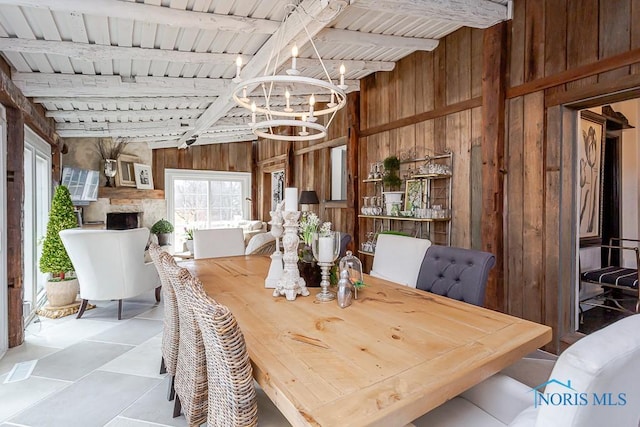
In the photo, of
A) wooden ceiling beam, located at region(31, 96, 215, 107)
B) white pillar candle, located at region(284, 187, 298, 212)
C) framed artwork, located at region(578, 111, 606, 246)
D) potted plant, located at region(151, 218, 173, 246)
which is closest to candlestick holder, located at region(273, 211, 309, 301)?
white pillar candle, located at region(284, 187, 298, 212)

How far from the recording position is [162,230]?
23.5 feet

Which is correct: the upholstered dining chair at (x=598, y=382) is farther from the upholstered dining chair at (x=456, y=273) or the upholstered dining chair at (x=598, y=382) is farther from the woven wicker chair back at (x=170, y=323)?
the woven wicker chair back at (x=170, y=323)

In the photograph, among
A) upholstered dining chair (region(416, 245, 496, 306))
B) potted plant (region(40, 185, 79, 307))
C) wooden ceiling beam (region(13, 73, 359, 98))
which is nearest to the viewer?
upholstered dining chair (region(416, 245, 496, 306))

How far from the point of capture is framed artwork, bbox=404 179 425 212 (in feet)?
12.5

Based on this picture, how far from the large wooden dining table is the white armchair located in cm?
219

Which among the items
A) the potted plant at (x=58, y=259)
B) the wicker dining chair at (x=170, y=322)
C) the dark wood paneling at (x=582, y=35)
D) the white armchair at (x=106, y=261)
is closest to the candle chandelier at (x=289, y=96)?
the wicker dining chair at (x=170, y=322)

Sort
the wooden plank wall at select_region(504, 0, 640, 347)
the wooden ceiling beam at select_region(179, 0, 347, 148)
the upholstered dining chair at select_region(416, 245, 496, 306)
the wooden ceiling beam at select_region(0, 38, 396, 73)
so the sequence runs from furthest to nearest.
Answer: the wooden ceiling beam at select_region(0, 38, 396, 73) → the wooden plank wall at select_region(504, 0, 640, 347) → the wooden ceiling beam at select_region(179, 0, 347, 148) → the upholstered dining chair at select_region(416, 245, 496, 306)

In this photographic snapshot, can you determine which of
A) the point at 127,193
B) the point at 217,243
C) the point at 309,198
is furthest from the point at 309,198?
the point at 127,193

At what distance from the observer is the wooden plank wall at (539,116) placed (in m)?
2.41

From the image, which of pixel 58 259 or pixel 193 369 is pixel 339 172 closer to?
pixel 58 259

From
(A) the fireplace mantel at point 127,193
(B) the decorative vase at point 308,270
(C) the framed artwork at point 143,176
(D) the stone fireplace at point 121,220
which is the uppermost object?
(C) the framed artwork at point 143,176

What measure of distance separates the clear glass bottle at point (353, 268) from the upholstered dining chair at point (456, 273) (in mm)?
A: 542

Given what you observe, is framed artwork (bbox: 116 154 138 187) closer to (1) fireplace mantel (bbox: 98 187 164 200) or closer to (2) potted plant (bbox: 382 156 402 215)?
(1) fireplace mantel (bbox: 98 187 164 200)

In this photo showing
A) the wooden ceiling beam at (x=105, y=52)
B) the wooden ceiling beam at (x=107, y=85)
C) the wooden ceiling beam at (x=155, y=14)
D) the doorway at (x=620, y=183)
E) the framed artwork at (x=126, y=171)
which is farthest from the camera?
the framed artwork at (x=126, y=171)
